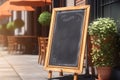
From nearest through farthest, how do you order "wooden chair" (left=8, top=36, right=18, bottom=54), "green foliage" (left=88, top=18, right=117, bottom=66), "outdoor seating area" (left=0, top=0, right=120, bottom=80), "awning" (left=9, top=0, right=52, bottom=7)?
"green foliage" (left=88, top=18, right=117, bottom=66) → "outdoor seating area" (left=0, top=0, right=120, bottom=80) → "awning" (left=9, top=0, right=52, bottom=7) → "wooden chair" (left=8, top=36, right=18, bottom=54)

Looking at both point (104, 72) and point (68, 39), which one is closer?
point (104, 72)

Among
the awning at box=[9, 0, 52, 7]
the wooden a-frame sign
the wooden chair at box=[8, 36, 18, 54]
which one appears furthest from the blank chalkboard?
the wooden chair at box=[8, 36, 18, 54]

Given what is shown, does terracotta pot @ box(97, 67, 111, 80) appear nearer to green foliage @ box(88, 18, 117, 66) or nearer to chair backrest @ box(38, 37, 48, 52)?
green foliage @ box(88, 18, 117, 66)

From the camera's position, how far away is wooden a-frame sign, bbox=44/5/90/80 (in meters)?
8.42

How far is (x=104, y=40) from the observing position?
26.5 ft

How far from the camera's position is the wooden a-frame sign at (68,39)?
8422 mm

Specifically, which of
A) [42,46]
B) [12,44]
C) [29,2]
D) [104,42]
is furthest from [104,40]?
[12,44]

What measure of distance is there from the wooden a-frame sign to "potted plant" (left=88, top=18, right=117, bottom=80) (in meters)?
0.31

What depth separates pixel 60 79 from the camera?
9148 mm

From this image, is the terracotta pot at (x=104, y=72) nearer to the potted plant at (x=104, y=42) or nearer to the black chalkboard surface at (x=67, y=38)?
the potted plant at (x=104, y=42)

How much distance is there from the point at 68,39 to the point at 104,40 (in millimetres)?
990

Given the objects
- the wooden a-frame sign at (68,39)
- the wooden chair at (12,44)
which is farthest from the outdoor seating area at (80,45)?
the wooden chair at (12,44)

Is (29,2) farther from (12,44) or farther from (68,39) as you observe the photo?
(68,39)

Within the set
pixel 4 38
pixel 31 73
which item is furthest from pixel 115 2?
pixel 4 38
